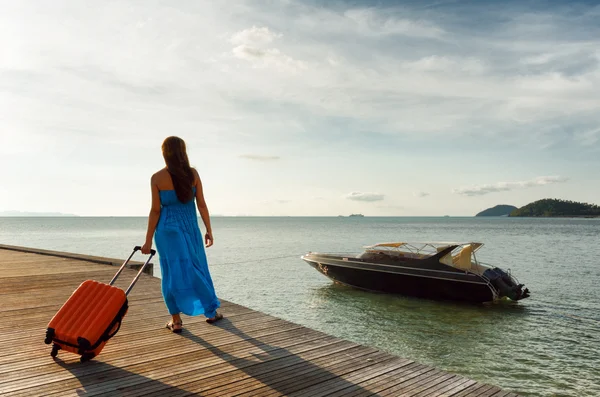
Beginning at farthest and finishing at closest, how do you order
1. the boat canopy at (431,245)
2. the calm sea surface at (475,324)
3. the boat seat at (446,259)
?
the boat seat at (446,259), the boat canopy at (431,245), the calm sea surface at (475,324)

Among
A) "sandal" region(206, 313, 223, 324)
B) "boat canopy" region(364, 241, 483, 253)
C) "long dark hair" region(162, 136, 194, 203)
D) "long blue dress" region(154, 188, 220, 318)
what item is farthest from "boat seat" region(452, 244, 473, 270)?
"long dark hair" region(162, 136, 194, 203)

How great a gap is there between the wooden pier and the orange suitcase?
0.22m

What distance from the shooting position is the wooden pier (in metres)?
3.37

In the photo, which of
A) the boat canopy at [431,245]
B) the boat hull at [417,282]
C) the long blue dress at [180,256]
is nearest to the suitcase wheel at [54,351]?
the long blue dress at [180,256]

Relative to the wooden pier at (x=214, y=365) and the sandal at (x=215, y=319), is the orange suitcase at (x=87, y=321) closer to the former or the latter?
the wooden pier at (x=214, y=365)

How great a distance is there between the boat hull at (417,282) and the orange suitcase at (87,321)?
11943mm

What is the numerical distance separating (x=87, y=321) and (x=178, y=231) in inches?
48.3

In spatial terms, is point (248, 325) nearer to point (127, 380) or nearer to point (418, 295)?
point (127, 380)

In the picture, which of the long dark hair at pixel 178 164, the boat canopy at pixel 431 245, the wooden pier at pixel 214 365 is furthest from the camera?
the boat canopy at pixel 431 245

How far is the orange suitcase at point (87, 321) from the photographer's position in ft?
11.8

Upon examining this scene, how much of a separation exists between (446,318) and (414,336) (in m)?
2.37

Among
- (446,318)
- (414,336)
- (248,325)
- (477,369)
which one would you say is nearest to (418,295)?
(446,318)

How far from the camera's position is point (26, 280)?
25.9 ft

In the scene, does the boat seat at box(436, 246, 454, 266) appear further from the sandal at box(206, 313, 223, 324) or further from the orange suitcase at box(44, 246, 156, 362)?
the orange suitcase at box(44, 246, 156, 362)
